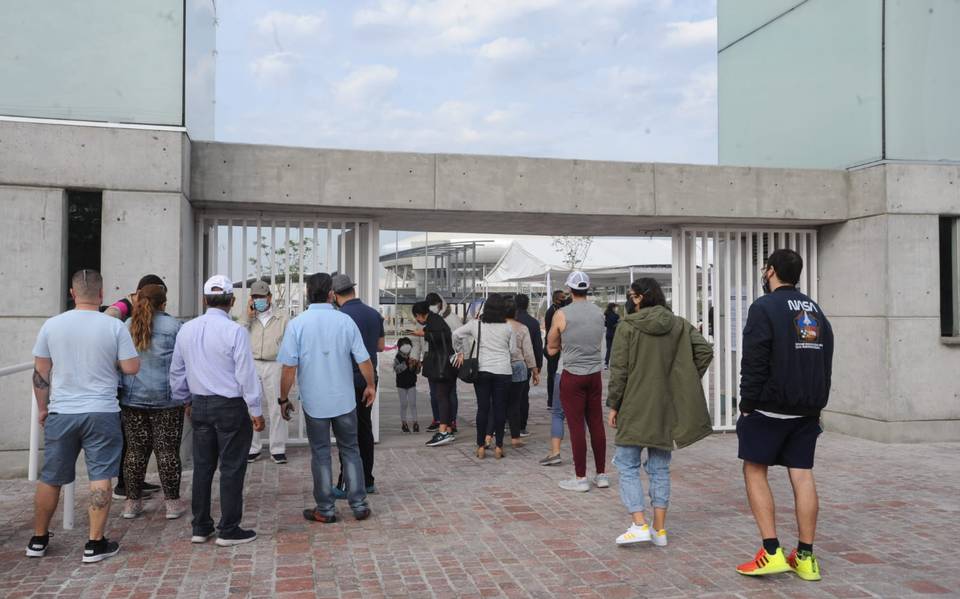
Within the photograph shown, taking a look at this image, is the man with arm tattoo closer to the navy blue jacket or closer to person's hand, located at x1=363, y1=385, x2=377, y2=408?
person's hand, located at x1=363, y1=385, x2=377, y2=408

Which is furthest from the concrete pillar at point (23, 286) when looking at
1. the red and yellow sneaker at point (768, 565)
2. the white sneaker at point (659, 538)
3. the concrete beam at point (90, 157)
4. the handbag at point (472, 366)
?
the red and yellow sneaker at point (768, 565)

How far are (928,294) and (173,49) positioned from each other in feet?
29.7

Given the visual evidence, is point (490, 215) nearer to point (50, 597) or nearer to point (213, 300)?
point (213, 300)

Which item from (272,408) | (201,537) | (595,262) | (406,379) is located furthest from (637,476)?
(595,262)

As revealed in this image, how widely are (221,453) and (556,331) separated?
3.15 meters

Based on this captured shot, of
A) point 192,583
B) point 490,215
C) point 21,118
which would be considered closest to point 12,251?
point 21,118

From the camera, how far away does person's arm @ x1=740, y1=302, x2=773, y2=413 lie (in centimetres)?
475

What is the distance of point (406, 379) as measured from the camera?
10156 mm

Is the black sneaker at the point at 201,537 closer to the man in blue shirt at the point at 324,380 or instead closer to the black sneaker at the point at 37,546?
the man in blue shirt at the point at 324,380

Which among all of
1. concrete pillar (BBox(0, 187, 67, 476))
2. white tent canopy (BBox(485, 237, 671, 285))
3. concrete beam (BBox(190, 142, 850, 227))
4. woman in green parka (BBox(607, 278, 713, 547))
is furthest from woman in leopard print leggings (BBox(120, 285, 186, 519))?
white tent canopy (BBox(485, 237, 671, 285))

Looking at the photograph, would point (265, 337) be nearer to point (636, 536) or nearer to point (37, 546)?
point (37, 546)

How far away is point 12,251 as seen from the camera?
24.6 ft

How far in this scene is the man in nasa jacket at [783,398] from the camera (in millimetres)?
4719

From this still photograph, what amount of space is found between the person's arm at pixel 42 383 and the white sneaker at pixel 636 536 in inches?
153
